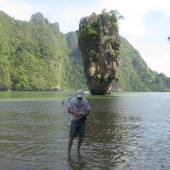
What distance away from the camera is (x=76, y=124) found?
8.45m

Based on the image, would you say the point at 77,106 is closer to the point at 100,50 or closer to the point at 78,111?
the point at 78,111

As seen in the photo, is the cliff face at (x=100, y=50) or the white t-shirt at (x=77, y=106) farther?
the cliff face at (x=100, y=50)

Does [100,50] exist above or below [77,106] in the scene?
above

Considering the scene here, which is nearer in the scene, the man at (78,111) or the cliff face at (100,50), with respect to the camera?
the man at (78,111)

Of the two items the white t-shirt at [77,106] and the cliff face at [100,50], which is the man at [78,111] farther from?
the cliff face at [100,50]

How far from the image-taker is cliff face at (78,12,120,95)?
72.4 meters

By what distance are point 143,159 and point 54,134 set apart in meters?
5.46

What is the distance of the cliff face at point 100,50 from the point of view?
238 feet

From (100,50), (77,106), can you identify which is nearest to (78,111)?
(77,106)

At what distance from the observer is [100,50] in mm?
73000

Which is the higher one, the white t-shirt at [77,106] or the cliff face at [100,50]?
the cliff face at [100,50]

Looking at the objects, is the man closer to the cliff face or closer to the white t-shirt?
the white t-shirt

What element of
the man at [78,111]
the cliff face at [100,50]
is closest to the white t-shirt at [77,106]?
the man at [78,111]

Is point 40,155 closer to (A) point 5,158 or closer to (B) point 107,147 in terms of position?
(A) point 5,158
